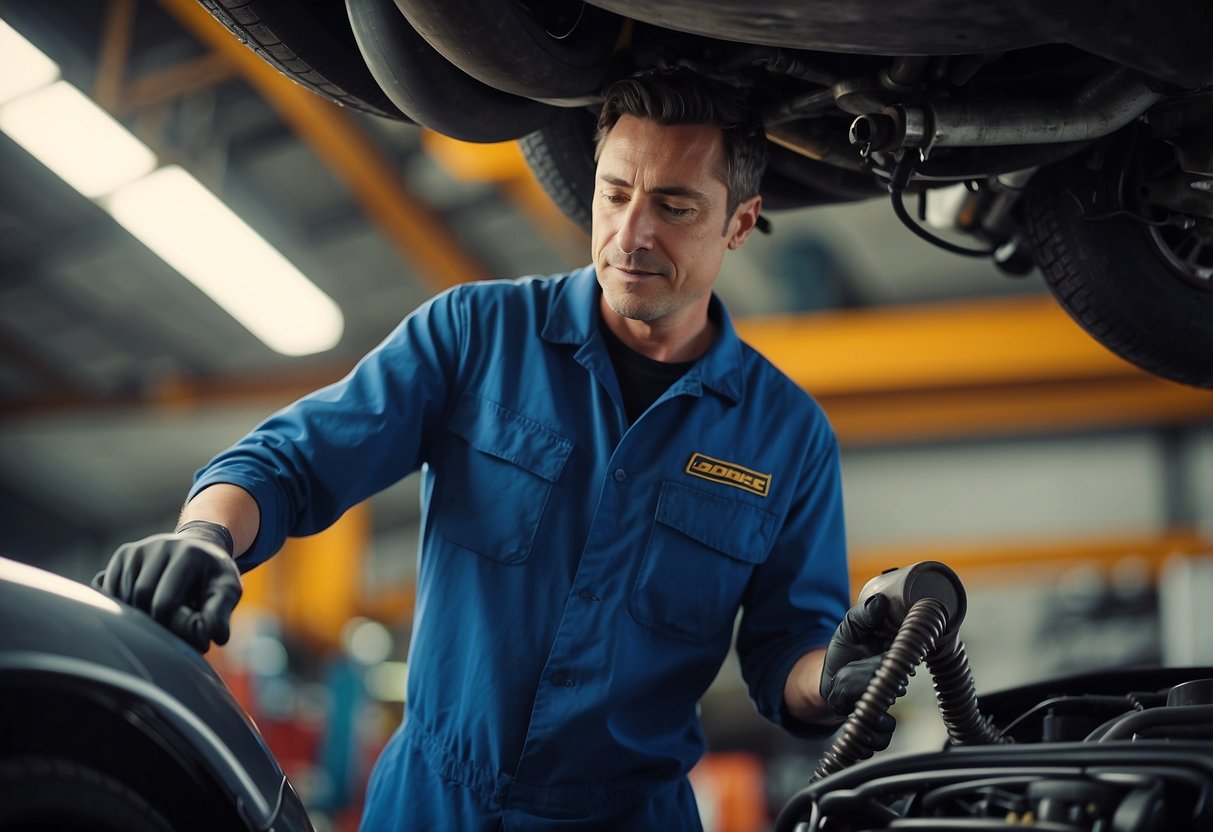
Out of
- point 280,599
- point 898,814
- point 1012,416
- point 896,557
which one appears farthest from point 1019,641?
point 898,814

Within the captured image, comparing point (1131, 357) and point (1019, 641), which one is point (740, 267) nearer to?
point (1019, 641)

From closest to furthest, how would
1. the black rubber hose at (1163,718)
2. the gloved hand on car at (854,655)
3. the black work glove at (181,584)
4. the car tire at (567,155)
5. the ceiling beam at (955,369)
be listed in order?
the black work glove at (181,584) < the black rubber hose at (1163,718) < the gloved hand on car at (854,655) < the car tire at (567,155) < the ceiling beam at (955,369)

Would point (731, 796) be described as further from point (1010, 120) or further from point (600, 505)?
point (1010, 120)

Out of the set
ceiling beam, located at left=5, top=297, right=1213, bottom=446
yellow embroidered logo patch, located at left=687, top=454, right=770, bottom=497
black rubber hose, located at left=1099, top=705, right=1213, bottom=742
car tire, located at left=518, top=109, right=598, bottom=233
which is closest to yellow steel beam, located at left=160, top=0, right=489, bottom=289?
ceiling beam, located at left=5, top=297, right=1213, bottom=446

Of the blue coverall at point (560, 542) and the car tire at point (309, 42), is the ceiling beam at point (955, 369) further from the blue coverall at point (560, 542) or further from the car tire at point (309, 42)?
the car tire at point (309, 42)

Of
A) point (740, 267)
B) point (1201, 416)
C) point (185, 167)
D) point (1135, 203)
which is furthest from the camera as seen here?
point (740, 267)

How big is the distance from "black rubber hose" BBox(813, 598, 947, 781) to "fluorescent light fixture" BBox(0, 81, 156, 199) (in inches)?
203

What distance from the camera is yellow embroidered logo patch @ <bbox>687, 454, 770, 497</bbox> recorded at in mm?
1744

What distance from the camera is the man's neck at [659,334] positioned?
6.04 ft

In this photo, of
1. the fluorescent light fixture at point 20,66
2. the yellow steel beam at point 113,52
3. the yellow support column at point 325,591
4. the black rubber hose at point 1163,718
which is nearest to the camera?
the black rubber hose at point 1163,718

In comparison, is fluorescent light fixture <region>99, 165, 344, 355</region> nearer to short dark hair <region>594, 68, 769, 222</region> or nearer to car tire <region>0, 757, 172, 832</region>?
short dark hair <region>594, 68, 769, 222</region>

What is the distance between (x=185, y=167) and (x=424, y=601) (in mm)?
4940

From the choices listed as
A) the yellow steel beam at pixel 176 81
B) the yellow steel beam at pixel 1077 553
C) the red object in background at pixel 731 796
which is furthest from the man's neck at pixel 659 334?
the yellow steel beam at pixel 1077 553

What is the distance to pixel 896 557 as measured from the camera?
7789 millimetres
